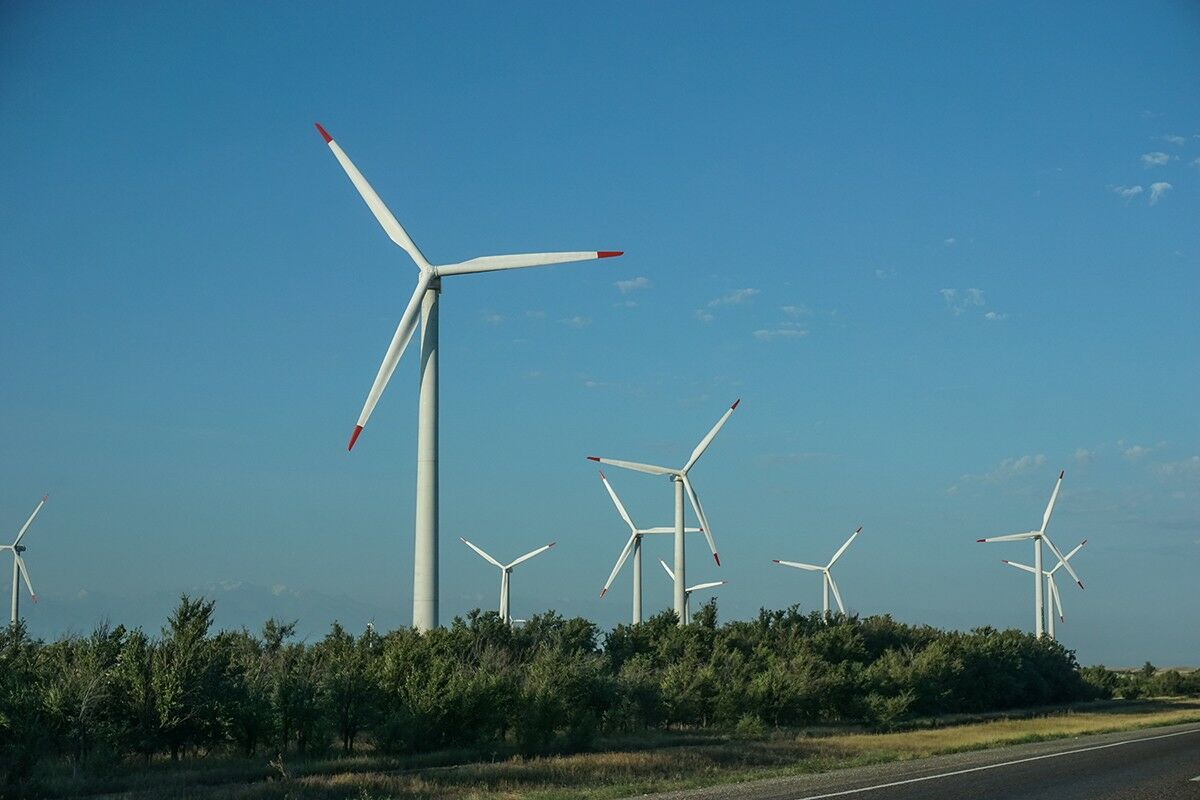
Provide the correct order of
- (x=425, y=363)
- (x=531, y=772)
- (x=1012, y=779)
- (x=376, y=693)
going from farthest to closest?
(x=425, y=363) → (x=376, y=693) → (x=531, y=772) → (x=1012, y=779)

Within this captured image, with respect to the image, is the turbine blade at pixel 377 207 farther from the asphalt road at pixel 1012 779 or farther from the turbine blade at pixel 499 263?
the asphalt road at pixel 1012 779

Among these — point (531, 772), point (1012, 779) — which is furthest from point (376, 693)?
point (1012, 779)

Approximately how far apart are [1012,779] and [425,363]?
92.7 feet

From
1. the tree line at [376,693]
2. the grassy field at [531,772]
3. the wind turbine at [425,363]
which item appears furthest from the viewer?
the wind turbine at [425,363]

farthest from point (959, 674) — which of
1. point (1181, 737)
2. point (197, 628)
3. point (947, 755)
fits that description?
point (197, 628)

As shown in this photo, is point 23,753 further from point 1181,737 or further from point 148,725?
point 1181,737

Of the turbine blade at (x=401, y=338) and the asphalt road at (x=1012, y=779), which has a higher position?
the turbine blade at (x=401, y=338)

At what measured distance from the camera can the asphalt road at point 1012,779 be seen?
22828 mm

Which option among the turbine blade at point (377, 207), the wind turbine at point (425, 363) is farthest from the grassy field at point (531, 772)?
the turbine blade at point (377, 207)

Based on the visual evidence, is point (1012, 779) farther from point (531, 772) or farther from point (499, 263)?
point (499, 263)

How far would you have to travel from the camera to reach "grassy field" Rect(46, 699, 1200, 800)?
86.4ft

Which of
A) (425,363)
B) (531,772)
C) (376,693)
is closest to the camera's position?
(531,772)

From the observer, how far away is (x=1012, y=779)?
2591cm

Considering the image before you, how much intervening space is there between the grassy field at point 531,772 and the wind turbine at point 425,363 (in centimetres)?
902
